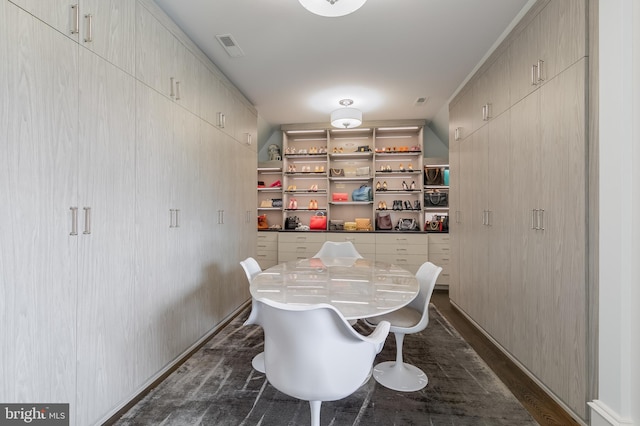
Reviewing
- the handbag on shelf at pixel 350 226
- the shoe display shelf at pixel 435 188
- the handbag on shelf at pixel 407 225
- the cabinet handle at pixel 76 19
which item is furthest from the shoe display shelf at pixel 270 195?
the cabinet handle at pixel 76 19

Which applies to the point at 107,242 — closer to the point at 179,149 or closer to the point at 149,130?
the point at 149,130

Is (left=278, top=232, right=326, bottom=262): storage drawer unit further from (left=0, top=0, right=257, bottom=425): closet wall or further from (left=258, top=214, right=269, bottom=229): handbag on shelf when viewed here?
(left=0, top=0, right=257, bottom=425): closet wall

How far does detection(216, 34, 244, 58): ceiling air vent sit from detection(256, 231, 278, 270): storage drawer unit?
306 cm

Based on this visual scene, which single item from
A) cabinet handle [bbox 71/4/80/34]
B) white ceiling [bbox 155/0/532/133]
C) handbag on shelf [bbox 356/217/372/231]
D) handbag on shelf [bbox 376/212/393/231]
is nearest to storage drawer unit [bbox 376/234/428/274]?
handbag on shelf [bbox 376/212/393/231]

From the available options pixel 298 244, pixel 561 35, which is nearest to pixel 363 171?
pixel 298 244

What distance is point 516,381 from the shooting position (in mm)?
2109

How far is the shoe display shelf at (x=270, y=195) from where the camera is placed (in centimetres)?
565

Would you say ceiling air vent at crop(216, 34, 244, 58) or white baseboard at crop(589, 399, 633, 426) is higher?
ceiling air vent at crop(216, 34, 244, 58)

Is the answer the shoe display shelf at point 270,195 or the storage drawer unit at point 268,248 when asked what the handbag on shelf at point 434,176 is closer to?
the shoe display shelf at point 270,195

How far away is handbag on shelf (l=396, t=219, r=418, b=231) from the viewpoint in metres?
5.12

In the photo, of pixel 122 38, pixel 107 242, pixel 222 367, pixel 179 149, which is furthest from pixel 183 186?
pixel 222 367

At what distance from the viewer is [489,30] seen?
2.48m

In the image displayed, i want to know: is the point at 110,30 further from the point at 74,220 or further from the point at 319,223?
the point at 319,223

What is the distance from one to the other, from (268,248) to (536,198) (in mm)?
4064
